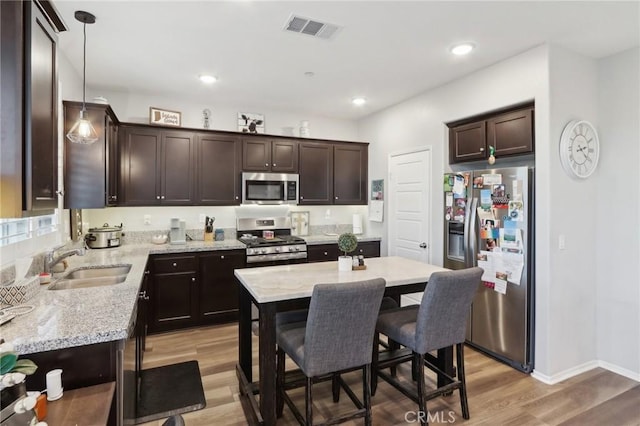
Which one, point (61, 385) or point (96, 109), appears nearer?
point (61, 385)

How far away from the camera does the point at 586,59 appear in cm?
300

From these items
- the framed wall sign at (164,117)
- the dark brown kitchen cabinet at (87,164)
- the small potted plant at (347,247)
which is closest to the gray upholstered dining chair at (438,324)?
the small potted plant at (347,247)

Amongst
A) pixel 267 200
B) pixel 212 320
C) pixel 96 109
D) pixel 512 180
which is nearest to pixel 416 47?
pixel 512 180

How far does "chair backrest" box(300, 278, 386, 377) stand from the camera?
5.93 ft

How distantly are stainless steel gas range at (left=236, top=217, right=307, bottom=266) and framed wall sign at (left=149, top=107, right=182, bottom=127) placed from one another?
1459 mm

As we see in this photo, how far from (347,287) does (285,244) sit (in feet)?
8.36

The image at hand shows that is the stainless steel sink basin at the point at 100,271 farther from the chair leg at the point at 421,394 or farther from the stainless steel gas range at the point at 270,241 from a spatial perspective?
the chair leg at the point at 421,394

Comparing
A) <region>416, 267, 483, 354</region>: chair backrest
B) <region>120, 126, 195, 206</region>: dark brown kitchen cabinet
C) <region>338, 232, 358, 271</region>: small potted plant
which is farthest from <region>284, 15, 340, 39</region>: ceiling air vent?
<region>120, 126, 195, 206</region>: dark brown kitchen cabinet

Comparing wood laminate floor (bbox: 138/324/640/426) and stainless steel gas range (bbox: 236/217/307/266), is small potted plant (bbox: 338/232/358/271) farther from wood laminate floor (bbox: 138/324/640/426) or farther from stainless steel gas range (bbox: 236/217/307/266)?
stainless steel gas range (bbox: 236/217/307/266)

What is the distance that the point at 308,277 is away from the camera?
7.80 ft

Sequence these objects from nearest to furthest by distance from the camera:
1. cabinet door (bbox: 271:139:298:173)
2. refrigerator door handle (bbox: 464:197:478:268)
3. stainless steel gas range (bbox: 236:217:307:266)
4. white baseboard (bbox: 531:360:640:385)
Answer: white baseboard (bbox: 531:360:640:385) → refrigerator door handle (bbox: 464:197:478:268) → stainless steel gas range (bbox: 236:217:307:266) → cabinet door (bbox: 271:139:298:173)

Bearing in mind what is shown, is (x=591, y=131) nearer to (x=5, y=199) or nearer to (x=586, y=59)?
(x=586, y=59)

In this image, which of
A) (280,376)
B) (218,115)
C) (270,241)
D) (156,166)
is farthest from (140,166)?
(280,376)

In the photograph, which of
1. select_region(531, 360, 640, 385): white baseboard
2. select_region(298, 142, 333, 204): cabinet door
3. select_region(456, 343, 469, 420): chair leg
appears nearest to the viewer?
select_region(456, 343, 469, 420): chair leg
